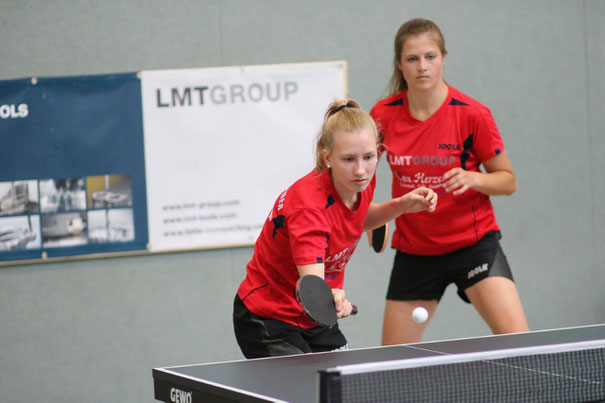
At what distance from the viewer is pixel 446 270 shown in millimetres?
3568

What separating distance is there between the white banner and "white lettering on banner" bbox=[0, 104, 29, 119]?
29.8 inches

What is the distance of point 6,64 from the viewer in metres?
4.75

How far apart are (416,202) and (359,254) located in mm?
2338

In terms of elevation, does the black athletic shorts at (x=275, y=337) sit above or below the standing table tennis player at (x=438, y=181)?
below

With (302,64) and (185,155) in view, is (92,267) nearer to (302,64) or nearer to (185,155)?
(185,155)

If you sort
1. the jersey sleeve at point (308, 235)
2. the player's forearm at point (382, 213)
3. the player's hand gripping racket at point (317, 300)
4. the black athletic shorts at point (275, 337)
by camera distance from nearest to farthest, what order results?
the player's hand gripping racket at point (317, 300) → the jersey sleeve at point (308, 235) → the black athletic shorts at point (275, 337) → the player's forearm at point (382, 213)

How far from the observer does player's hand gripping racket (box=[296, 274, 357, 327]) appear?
226 cm

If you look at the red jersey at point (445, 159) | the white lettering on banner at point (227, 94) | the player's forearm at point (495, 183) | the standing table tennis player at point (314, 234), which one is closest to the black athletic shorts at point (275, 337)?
the standing table tennis player at point (314, 234)

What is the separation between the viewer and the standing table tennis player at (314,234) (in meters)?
2.59

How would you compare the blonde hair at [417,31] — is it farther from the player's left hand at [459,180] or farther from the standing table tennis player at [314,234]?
the standing table tennis player at [314,234]

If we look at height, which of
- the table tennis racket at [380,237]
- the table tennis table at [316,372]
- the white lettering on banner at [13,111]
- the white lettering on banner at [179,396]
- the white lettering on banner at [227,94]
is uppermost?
the white lettering on banner at [227,94]

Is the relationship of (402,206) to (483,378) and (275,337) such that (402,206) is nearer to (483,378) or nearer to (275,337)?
(275,337)

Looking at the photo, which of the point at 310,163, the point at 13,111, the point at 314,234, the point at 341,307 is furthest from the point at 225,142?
the point at 341,307

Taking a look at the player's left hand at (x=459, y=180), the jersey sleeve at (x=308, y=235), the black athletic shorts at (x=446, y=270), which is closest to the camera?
the jersey sleeve at (x=308, y=235)
